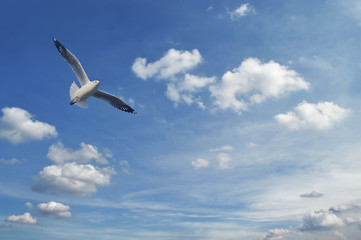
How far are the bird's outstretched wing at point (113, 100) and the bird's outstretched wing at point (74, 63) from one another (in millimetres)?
3930

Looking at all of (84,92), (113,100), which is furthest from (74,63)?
(113,100)

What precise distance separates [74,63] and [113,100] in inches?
432

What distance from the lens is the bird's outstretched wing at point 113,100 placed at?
192 feet

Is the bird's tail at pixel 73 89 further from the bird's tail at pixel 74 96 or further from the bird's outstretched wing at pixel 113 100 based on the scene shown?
the bird's outstretched wing at pixel 113 100

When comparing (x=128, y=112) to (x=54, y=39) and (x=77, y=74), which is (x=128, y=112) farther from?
(x=54, y=39)

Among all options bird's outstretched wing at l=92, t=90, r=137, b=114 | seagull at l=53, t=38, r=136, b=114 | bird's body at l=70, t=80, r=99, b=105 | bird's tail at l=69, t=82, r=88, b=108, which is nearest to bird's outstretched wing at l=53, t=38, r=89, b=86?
seagull at l=53, t=38, r=136, b=114

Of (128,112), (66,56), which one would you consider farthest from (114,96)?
(66,56)

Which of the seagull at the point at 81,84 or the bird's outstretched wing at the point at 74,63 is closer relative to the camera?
the seagull at the point at 81,84

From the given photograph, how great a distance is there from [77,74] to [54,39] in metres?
9.37

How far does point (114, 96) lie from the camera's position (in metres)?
59.1

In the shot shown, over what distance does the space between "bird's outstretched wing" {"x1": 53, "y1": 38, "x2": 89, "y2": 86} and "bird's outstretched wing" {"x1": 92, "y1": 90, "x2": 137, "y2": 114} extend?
3.93 meters

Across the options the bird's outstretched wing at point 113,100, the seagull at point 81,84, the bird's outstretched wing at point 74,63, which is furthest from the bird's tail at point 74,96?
the bird's outstretched wing at point 113,100

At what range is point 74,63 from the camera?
182 feet

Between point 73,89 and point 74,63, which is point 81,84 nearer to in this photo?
point 73,89
